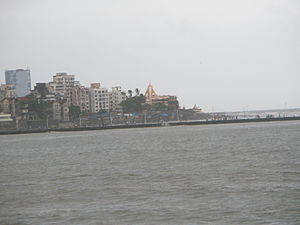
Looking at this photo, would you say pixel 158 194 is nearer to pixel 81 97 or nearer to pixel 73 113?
pixel 73 113


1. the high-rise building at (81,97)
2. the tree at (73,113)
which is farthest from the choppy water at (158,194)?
the high-rise building at (81,97)

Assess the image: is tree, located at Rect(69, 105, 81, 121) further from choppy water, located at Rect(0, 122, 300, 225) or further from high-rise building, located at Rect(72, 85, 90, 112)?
choppy water, located at Rect(0, 122, 300, 225)

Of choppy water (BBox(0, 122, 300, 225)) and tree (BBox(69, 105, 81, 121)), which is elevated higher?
tree (BBox(69, 105, 81, 121))

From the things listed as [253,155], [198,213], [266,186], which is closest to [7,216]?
[198,213]

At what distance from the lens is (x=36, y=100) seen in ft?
571

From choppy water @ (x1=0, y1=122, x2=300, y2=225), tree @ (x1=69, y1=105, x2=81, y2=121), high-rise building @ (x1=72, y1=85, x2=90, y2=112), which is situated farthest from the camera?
high-rise building @ (x1=72, y1=85, x2=90, y2=112)

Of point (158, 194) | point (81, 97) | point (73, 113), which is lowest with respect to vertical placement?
point (158, 194)

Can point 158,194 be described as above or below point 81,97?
below

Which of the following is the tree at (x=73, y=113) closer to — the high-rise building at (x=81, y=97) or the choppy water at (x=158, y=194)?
the high-rise building at (x=81, y=97)

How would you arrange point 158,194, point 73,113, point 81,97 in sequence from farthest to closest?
1. point 81,97
2. point 73,113
3. point 158,194

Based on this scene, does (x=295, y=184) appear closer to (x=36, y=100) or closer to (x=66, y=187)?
(x=66, y=187)

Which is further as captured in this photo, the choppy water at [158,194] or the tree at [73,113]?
the tree at [73,113]

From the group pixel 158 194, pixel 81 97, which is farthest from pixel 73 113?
pixel 158 194

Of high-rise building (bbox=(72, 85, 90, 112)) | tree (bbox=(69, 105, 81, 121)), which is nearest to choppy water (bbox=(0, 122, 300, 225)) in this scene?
tree (bbox=(69, 105, 81, 121))
